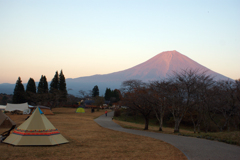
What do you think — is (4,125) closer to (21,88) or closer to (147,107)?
(147,107)

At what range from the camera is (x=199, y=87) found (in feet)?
54.0

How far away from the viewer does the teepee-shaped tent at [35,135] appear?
9609 mm

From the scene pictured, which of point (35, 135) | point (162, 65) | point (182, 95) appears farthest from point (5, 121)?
point (162, 65)

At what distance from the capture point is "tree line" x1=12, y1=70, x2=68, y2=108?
4569cm

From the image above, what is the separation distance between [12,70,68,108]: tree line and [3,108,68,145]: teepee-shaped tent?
119 ft

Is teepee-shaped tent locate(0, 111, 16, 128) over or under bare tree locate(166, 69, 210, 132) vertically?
under

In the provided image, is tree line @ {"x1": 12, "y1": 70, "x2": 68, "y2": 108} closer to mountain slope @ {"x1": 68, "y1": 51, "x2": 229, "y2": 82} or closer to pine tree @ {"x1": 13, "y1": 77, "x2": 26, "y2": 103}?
pine tree @ {"x1": 13, "y1": 77, "x2": 26, "y2": 103}

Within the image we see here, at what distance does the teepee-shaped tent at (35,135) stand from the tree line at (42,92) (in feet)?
119

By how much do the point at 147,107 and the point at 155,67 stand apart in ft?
316

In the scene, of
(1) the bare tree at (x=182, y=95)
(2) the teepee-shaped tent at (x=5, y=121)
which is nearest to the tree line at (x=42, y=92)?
(2) the teepee-shaped tent at (x=5, y=121)

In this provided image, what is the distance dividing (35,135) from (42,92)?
42.0 meters

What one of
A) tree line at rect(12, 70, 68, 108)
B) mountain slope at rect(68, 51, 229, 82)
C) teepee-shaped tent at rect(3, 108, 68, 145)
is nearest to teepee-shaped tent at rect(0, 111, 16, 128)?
teepee-shaped tent at rect(3, 108, 68, 145)

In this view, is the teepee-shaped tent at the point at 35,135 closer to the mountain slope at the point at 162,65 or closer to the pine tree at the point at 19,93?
the pine tree at the point at 19,93

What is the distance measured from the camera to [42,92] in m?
49.3
